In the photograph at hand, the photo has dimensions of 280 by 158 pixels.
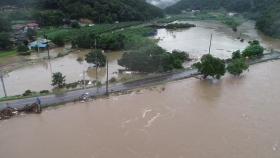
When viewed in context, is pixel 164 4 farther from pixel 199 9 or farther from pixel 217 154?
pixel 217 154

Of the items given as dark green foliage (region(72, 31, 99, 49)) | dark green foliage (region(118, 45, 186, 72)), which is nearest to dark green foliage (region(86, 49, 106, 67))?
dark green foliage (region(118, 45, 186, 72))

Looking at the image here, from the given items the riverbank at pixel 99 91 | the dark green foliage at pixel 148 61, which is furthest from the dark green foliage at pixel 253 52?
the dark green foliage at pixel 148 61

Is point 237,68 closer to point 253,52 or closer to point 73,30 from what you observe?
point 253,52

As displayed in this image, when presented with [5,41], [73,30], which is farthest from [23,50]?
[73,30]

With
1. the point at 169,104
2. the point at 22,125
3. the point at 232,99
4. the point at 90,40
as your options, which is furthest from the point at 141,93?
the point at 90,40

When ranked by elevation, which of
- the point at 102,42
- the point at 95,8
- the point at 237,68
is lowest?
the point at 237,68

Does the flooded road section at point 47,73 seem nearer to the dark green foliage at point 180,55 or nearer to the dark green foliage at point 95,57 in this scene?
the dark green foliage at point 95,57
